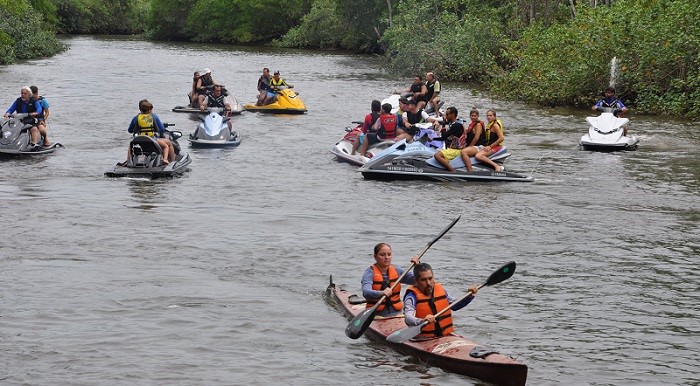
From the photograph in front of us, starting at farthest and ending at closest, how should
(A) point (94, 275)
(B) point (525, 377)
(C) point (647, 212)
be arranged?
(C) point (647, 212) → (A) point (94, 275) → (B) point (525, 377)

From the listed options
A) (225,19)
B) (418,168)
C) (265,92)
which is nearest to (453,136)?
(418,168)

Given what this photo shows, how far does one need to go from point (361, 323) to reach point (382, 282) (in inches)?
33.7

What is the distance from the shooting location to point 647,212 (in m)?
18.7

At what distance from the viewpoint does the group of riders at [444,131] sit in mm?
21000

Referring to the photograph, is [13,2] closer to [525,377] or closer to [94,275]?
[94,275]

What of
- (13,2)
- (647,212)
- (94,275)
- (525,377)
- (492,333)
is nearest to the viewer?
(525,377)

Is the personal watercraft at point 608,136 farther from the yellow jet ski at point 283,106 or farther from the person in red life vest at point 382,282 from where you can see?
the person in red life vest at point 382,282

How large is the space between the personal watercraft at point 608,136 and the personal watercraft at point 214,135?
7961 millimetres

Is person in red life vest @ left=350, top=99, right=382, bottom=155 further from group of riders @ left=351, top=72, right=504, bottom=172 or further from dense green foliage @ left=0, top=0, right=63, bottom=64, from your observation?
dense green foliage @ left=0, top=0, right=63, bottom=64

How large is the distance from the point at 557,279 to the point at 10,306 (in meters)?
6.74

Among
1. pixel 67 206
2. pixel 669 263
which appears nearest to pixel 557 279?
pixel 669 263

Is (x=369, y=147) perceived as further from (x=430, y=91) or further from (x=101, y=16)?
(x=101, y=16)

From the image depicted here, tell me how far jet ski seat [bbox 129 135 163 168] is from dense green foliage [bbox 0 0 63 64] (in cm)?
3427

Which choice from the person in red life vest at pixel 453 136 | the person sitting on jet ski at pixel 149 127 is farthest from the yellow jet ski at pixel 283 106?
the person sitting on jet ski at pixel 149 127
